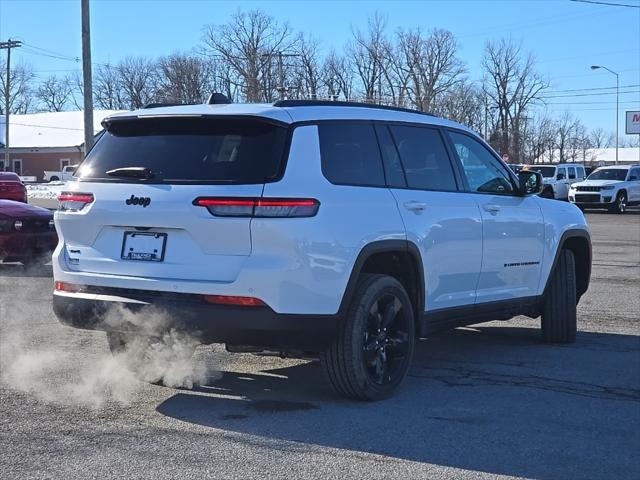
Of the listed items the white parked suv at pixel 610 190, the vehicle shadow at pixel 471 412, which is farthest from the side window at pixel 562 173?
the vehicle shadow at pixel 471 412

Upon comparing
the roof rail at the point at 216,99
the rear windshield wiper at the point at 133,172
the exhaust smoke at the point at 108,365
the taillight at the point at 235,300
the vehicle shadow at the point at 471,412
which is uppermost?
the roof rail at the point at 216,99

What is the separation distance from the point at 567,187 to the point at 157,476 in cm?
3857

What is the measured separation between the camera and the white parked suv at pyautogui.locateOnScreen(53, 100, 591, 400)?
504cm

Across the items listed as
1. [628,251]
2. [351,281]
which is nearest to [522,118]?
[628,251]

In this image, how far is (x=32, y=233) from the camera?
1234 cm

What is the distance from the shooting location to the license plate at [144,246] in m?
5.23

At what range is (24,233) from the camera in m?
12.3

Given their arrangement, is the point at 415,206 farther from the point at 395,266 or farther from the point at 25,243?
the point at 25,243

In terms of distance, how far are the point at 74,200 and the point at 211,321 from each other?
135cm

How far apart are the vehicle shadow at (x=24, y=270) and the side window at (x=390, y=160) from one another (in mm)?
7874

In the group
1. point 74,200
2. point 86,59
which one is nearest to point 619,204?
point 86,59

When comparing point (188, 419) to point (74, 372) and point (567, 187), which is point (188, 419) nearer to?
point (74, 372)

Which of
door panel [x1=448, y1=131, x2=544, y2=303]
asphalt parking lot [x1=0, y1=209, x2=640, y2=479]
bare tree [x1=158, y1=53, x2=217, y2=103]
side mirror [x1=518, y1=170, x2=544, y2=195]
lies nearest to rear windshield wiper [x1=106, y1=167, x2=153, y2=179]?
asphalt parking lot [x1=0, y1=209, x2=640, y2=479]

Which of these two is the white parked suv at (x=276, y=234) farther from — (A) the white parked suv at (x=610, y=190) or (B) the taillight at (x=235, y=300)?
(A) the white parked suv at (x=610, y=190)
